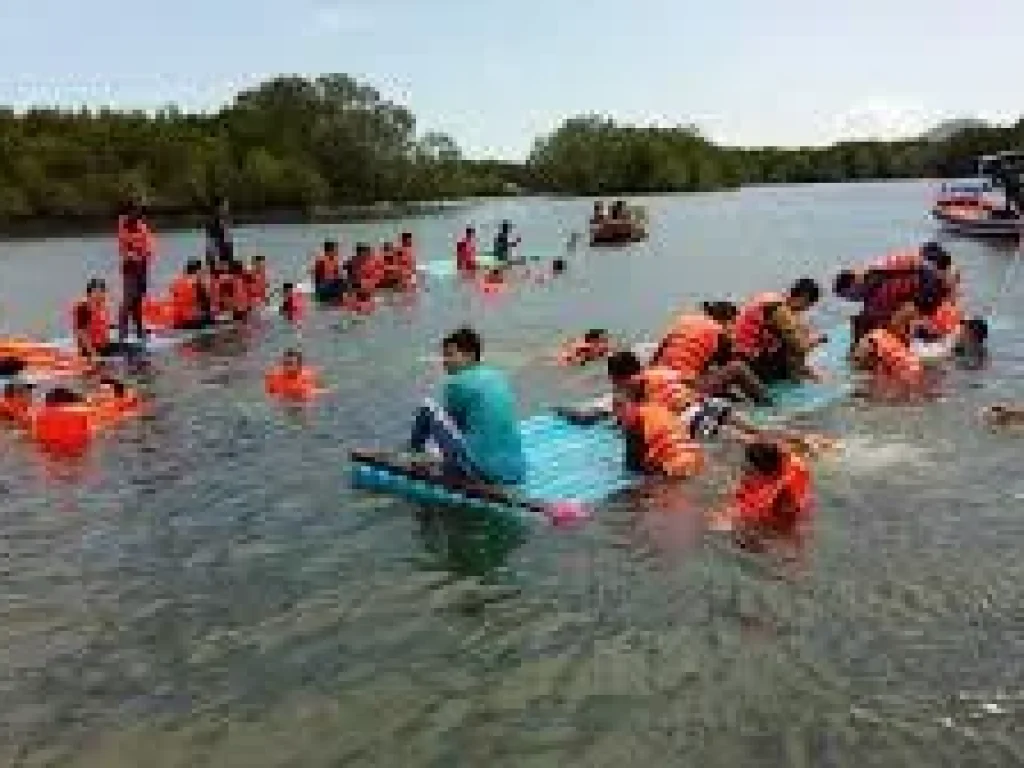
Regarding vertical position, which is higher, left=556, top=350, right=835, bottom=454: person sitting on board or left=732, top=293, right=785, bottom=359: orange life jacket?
left=732, top=293, right=785, bottom=359: orange life jacket

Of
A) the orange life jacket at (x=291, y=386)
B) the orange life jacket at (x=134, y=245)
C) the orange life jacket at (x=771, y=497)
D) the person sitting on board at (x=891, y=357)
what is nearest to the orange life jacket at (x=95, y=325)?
the orange life jacket at (x=134, y=245)

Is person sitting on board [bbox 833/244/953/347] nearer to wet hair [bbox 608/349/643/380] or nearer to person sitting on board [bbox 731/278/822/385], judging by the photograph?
person sitting on board [bbox 731/278/822/385]

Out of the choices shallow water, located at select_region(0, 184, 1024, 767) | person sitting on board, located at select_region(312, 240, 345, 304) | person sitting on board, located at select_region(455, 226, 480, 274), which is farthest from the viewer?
person sitting on board, located at select_region(455, 226, 480, 274)

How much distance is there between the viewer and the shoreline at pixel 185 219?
267ft

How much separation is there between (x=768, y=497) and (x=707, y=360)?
4752 mm

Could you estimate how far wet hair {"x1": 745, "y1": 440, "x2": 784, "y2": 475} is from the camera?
41.0 feet

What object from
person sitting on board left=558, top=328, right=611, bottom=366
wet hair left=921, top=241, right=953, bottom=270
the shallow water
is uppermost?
wet hair left=921, top=241, right=953, bottom=270

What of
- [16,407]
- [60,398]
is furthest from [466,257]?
[60,398]

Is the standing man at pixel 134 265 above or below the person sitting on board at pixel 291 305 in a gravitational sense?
above

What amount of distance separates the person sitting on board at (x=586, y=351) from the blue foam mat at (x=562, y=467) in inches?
198

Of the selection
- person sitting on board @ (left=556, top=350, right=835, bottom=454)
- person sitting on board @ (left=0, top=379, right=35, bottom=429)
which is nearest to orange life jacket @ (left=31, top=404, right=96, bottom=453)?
person sitting on board @ (left=0, top=379, right=35, bottom=429)

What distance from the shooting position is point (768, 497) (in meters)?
12.7

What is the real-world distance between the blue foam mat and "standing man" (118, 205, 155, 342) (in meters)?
11.3

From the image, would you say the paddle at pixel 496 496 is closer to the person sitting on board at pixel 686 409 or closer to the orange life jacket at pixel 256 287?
the person sitting on board at pixel 686 409
